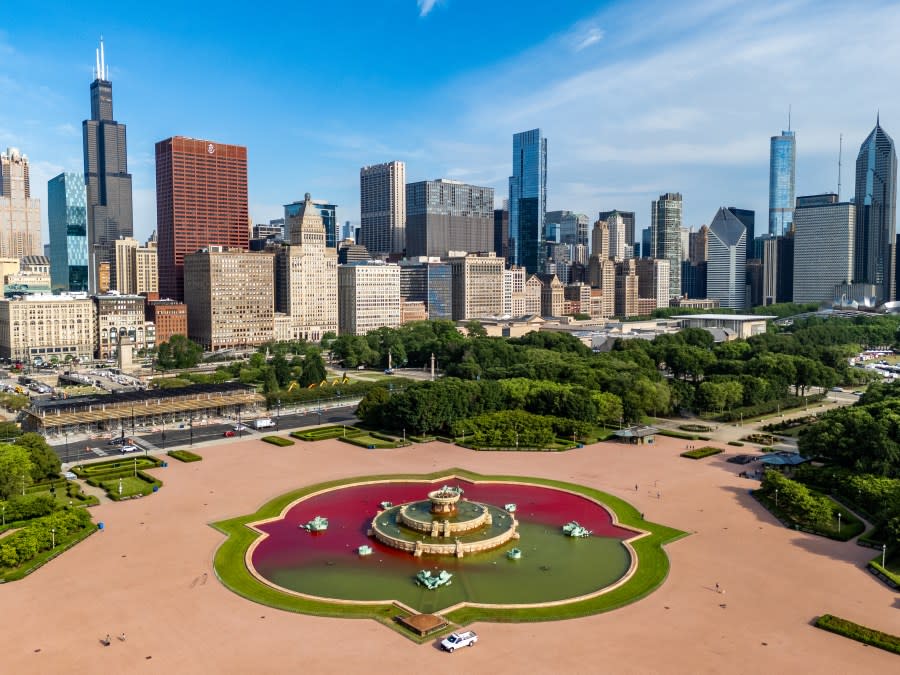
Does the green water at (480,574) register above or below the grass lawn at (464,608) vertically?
below

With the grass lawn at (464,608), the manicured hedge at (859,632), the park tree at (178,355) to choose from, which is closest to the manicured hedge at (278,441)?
the grass lawn at (464,608)

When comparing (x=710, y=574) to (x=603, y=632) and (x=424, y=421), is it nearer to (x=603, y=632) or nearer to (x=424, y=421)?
(x=603, y=632)

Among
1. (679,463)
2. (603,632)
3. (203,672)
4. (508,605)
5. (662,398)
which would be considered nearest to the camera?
(203,672)

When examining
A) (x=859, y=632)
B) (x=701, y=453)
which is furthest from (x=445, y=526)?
(x=701, y=453)

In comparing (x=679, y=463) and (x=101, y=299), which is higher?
(x=101, y=299)

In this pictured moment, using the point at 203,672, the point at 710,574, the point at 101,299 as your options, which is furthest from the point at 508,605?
the point at 101,299

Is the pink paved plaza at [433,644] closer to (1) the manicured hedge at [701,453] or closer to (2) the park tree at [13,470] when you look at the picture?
(2) the park tree at [13,470]

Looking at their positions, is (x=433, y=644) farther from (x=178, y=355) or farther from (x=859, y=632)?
(x=178, y=355)
